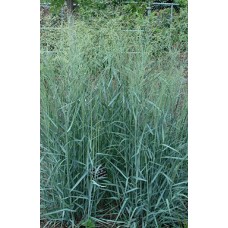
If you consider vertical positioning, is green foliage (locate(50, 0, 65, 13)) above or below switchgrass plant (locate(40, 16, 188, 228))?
above

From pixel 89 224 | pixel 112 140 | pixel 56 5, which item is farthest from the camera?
pixel 56 5

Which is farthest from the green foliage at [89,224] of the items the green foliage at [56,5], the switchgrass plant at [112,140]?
the green foliage at [56,5]

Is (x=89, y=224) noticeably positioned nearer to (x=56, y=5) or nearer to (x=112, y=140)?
(x=112, y=140)

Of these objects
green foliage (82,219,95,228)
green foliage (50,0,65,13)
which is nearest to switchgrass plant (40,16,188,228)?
green foliage (82,219,95,228)

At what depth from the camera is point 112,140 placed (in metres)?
2.80

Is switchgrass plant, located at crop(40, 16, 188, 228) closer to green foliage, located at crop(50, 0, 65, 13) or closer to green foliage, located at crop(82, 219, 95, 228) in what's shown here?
green foliage, located at crop(82, 219, 95, 228)

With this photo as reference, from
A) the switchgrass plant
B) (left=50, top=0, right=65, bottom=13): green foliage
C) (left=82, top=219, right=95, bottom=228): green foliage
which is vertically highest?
(left=50, top=0, right=65, bottom=13): green foliage

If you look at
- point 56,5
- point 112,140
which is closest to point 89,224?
point 112,140

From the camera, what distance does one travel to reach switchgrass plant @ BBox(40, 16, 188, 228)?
2.69 meters

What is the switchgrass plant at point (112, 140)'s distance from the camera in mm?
2688
